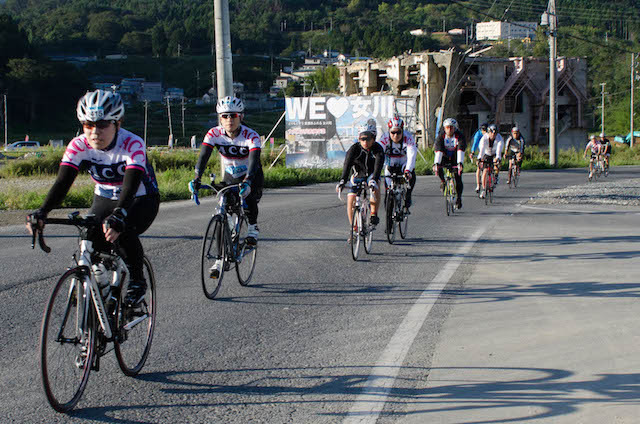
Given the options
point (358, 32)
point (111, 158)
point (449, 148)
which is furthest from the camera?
point (358, 32)

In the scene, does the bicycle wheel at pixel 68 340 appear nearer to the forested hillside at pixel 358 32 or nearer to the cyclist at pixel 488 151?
the cyclist at pixel 488 151

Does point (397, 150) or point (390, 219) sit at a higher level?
point (397, 150)

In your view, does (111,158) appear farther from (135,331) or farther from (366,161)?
(366,161)

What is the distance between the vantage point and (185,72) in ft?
499

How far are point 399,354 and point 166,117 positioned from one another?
10521 cm

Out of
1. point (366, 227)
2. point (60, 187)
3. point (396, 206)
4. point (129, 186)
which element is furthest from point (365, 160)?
point (60, 187)

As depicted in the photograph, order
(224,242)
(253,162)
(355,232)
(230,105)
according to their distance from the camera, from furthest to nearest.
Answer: (355,232), (230,105), (253,162), (224,242)

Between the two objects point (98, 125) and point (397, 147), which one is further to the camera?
point (397, 147)

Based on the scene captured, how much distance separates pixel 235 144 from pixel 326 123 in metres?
22.5

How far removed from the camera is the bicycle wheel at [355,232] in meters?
9.27

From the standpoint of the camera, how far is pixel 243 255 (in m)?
7.82

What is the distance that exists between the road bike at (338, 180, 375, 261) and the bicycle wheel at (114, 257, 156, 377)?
14.0 ft

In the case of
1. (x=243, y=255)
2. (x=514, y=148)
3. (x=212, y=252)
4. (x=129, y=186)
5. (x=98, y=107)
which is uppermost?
(x=98, y=107)

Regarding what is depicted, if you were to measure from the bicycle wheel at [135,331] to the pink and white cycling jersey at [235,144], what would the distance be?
2911 millimetres
